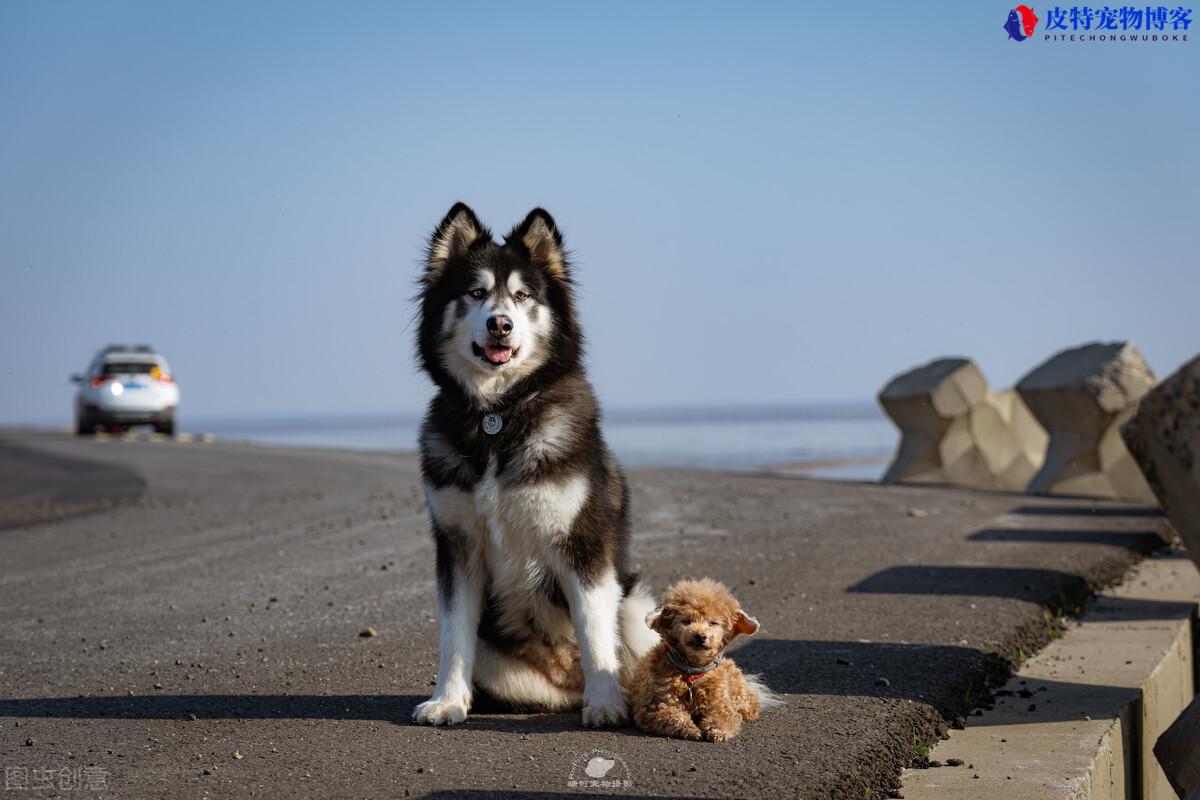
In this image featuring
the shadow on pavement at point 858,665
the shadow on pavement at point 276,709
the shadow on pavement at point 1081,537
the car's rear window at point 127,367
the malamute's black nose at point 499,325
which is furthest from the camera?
the car's rear window at point 127,367

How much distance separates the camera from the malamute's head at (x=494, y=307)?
5.14 metres

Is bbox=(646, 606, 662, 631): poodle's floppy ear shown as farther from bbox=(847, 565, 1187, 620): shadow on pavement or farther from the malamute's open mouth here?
bbox=(847, 565, 1187, 620): shadow on pavement

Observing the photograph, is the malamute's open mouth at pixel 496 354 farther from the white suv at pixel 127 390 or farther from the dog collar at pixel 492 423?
the white suv at pixel 127 390

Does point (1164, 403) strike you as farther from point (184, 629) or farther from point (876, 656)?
point (184, 629)

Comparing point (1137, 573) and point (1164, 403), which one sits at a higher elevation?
point (1164, 403)

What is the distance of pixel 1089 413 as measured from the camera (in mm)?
16609

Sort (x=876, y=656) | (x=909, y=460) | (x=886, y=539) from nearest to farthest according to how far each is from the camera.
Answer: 1. (x=876, y=656)
2. (x=886, y=539)
3. (x=909, y=460)

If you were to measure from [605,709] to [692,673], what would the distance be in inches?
15.9

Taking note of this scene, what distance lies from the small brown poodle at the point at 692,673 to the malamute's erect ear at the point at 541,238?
1.57 meters

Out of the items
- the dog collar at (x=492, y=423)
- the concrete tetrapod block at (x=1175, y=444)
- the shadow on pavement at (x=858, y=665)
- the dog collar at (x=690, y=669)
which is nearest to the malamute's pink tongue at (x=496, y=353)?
the dog collar at (x=492, y=423)

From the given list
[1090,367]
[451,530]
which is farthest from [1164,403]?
[1090,367]

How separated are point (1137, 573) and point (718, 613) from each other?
657 cm

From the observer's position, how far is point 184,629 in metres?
7.63

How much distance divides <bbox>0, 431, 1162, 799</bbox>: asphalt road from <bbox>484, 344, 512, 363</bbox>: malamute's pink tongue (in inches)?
61.8
